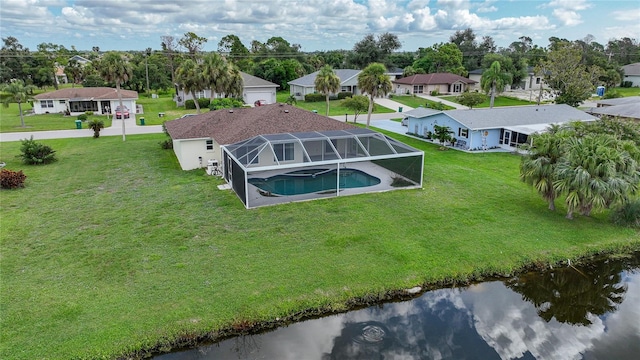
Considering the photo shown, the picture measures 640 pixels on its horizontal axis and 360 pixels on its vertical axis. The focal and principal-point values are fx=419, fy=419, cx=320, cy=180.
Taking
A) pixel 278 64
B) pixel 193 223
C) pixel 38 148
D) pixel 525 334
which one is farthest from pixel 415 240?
pixel 278 64

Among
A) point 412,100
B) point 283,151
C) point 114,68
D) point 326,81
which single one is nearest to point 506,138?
point 326,81

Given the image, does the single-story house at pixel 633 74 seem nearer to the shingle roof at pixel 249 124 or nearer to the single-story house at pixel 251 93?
the single-story house at pixel 251 93

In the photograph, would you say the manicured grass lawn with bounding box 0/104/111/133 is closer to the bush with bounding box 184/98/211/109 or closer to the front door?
the bush with bounding box 184/98/211/109

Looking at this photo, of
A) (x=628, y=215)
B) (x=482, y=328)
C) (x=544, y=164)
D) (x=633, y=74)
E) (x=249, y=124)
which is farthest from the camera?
(x=633, y=74)

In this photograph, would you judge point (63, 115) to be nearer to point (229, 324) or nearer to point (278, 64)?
point (278, 64)

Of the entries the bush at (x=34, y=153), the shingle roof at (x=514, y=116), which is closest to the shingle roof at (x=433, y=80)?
the shingle roof at (x=514, y=116)

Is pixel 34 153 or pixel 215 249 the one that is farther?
pixel 34 153

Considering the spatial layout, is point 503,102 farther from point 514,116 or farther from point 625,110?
point 514,116
